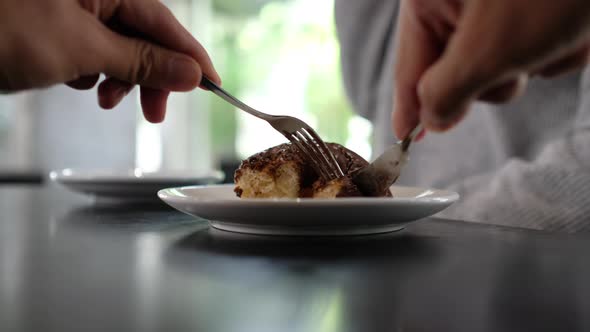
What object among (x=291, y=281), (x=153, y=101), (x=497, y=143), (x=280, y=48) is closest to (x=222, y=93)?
(x=153, y=101)

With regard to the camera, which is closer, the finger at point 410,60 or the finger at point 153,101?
the finger at point 410,60

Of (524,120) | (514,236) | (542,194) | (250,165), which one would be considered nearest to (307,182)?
(250,165)

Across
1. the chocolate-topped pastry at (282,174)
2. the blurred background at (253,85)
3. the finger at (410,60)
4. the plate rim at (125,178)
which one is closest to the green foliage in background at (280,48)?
the blurred background at (253,85)

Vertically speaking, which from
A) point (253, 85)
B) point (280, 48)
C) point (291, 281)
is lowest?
point (291, 281)

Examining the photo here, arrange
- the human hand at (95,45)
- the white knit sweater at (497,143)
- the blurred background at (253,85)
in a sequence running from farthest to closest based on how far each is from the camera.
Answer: the blurred background at (253,85) < the white knit sweater at (497,143) < the human hand at (95,45)

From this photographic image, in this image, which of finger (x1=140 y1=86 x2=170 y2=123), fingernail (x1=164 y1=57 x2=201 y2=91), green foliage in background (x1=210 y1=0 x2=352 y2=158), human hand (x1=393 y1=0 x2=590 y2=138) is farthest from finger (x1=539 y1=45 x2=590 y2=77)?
green foliage in background (x1=210 y1=0 x2=352 y2=158)

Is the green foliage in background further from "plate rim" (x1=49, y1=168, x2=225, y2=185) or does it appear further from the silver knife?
the silver knife

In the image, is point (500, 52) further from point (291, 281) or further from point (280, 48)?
point (280, 48)

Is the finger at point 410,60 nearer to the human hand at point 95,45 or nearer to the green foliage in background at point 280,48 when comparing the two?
the human hand at point 95,45

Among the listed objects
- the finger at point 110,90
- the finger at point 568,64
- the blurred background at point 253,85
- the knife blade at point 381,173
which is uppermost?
the blurred background at point 253,85
